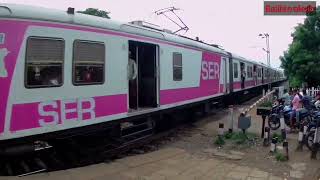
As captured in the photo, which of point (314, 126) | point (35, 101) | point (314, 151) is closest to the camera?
point (35, 101)

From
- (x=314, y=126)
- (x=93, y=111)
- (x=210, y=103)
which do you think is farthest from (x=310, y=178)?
(x=210, y=103)

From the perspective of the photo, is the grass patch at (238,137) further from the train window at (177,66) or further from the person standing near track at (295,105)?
the train window at (177,66)

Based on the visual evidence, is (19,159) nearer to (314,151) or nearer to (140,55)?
(140,55)

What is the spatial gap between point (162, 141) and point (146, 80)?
171 centimetres

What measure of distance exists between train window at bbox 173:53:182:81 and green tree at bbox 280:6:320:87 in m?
14.1

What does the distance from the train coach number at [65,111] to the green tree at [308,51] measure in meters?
19.3

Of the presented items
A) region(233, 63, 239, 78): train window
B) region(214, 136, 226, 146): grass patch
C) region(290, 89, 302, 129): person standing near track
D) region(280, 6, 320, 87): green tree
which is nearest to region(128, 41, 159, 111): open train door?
region(214, 136, 226, 146): grass patch

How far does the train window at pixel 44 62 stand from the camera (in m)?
7.54

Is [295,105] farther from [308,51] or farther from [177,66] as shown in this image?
[308,51]

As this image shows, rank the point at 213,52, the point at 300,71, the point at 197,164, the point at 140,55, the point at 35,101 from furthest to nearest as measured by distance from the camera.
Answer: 1. the point at 300,71
2. the point at 213,52
3. the point at 140,55
4. the point at 197,164
5. the point at 35,101

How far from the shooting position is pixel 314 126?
11016 mm

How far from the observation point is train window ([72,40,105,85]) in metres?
8.52

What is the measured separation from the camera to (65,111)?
8.21 m

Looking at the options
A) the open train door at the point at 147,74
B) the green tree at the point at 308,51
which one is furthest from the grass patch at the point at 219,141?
the green tree at the point at 308,51
